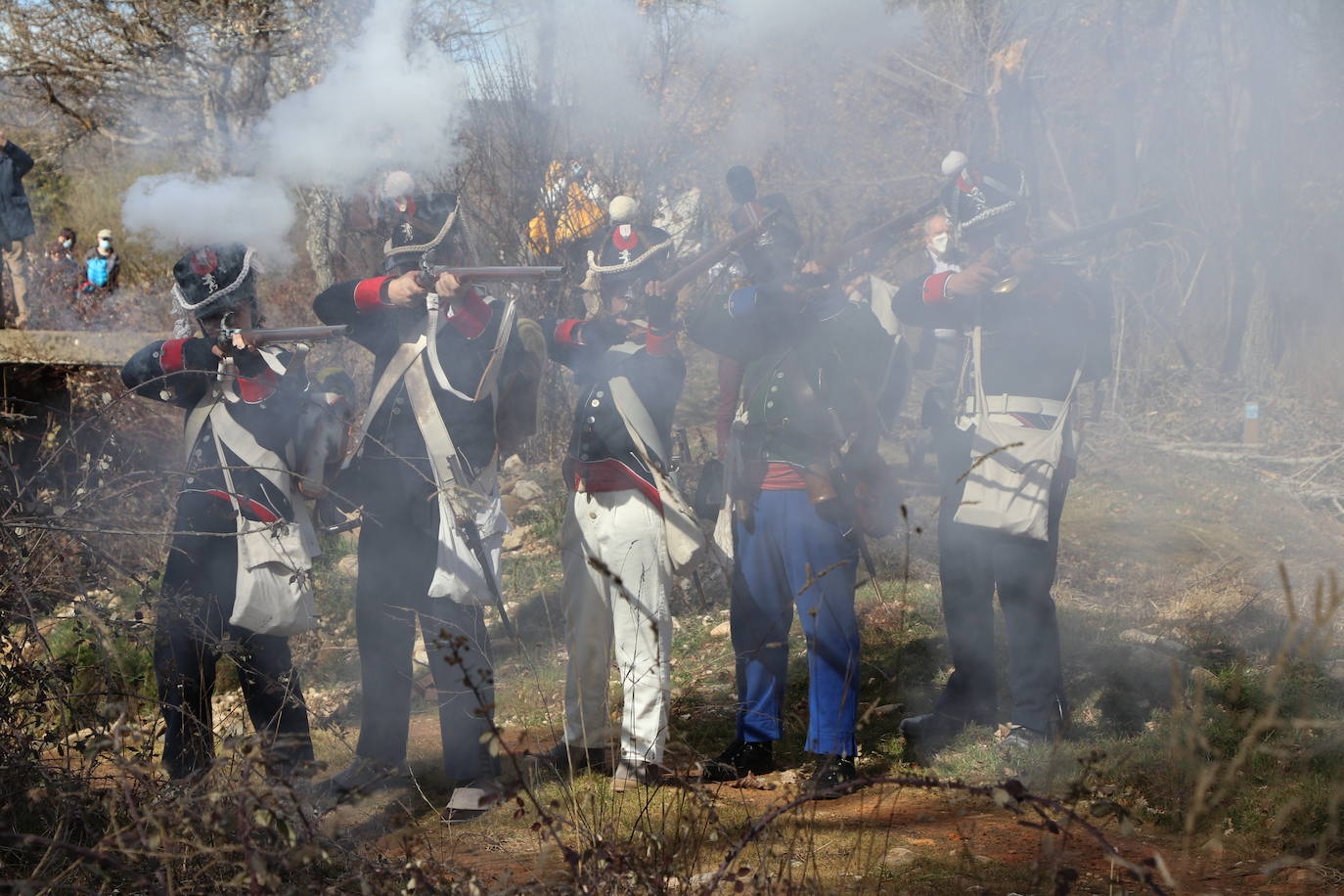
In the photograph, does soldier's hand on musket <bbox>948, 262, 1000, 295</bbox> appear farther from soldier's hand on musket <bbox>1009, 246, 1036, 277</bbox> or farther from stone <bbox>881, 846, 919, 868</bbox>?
stone <bbox>881, 846, 919, 868</bbox>

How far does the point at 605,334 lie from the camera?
4.33 meters

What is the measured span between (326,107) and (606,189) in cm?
479

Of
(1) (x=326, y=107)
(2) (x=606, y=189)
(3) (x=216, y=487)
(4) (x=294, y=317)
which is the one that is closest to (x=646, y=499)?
(3) (x=216, y=487)

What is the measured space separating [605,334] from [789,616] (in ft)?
4.41

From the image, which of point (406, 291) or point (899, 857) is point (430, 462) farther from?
point (899, 857)

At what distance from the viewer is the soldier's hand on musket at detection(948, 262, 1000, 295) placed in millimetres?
4492

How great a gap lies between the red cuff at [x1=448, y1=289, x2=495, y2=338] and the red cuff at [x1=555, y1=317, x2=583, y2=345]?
1.00 ft

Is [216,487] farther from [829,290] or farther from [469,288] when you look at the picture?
[829,290]

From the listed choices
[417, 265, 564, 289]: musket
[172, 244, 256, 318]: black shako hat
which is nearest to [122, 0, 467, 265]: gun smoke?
[172, 244, 256, 318]: black shako hat

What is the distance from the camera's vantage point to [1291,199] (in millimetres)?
10305

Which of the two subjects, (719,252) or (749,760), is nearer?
(749,760)

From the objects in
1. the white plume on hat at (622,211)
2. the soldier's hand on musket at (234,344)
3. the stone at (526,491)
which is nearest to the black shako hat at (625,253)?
the white plume on hat at (622,211)

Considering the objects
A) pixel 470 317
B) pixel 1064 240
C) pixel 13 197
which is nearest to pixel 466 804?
pixel 470 317

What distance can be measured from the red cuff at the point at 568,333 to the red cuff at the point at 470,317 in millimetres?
304
